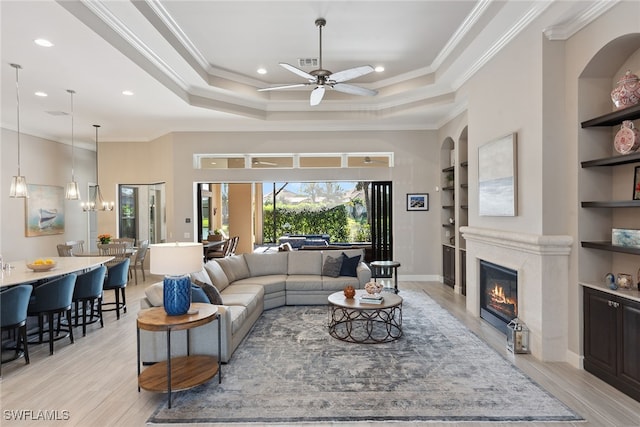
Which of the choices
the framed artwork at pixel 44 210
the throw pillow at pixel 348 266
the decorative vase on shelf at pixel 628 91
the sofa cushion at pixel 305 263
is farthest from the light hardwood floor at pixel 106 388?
the framed artwork at pixel 44 210

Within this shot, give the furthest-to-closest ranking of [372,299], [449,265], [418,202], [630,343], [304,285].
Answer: [418,202], [449,265], [304,285], [372,299], [630,343]

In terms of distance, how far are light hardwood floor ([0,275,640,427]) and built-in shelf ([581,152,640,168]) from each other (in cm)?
195

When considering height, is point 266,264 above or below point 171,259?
below

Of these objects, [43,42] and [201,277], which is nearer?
[43,42]

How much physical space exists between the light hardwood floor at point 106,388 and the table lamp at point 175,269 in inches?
30.4

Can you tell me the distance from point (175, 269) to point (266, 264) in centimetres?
319

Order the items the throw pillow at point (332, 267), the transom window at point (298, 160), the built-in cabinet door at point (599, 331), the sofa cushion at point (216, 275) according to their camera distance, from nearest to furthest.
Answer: the built-in cabinet door at point (599, 331) < the sofa cushion at point (216, 275) < the throw pillow at point (332, 267) < the transom window at point (298, 160)

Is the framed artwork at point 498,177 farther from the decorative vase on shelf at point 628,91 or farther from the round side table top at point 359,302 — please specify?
the round side table top at point 359,302

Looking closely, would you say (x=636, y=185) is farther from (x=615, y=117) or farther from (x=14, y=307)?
(x=14, y=307)

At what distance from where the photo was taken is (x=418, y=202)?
7.68 m

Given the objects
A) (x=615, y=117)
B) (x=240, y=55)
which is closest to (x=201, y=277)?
(x=240, y=55)

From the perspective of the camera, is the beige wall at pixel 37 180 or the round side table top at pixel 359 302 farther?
the beige wall at pixel 37 180

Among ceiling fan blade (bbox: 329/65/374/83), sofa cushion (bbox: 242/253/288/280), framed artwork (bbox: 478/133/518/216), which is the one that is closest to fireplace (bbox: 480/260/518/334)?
framed artwork (bbox: 478/133/518/216)

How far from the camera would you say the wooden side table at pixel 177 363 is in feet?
9.28
